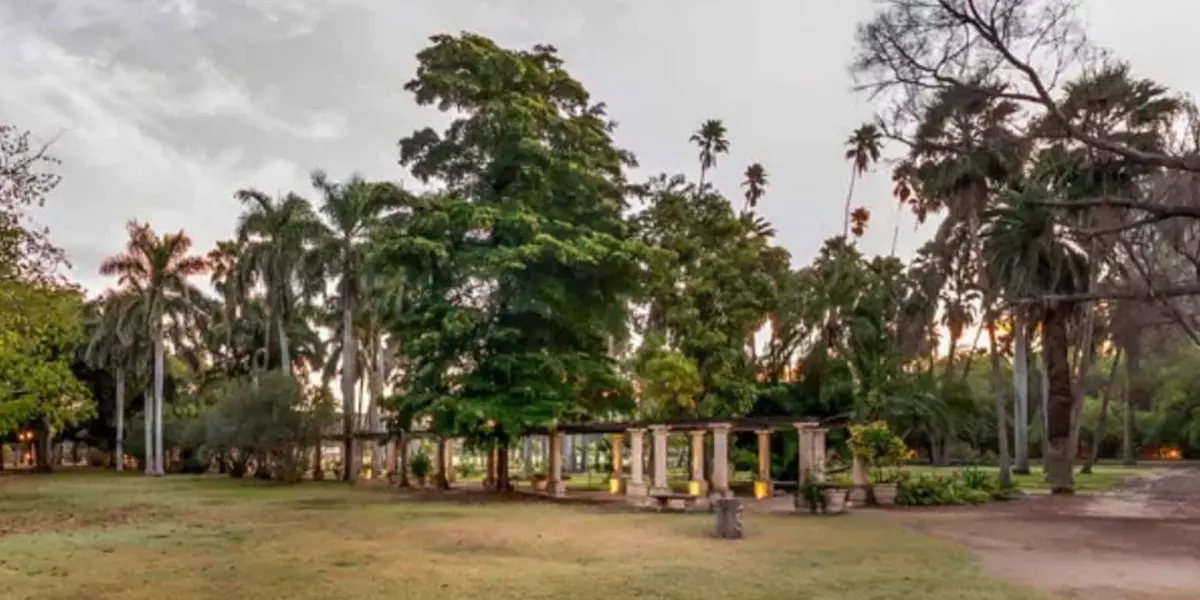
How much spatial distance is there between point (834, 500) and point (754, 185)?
94.8ft

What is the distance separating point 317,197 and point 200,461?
21125mm

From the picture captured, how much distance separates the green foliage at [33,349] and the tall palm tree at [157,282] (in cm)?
2170

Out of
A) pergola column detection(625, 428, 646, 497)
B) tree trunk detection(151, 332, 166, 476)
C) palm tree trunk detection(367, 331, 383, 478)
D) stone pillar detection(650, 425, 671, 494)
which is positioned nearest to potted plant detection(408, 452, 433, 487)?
palm tree trunk detection(367, 331, 383, 478)

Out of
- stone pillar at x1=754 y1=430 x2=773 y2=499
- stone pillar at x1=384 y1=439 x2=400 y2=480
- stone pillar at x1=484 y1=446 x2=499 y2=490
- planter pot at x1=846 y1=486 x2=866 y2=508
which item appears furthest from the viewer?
stone pillar at x1=384 y1=439 x2=400 y2=480

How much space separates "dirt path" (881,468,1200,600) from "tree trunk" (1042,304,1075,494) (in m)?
2.11

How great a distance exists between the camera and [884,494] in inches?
993

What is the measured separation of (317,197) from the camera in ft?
137

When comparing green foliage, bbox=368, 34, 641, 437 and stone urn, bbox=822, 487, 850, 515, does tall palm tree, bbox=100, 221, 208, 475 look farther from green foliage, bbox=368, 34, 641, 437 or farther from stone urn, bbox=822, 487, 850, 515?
stone urn, bbox=822, 487, 850, 515

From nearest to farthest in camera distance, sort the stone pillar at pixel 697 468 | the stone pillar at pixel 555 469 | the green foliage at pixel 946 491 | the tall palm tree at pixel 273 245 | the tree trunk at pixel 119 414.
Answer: the green foliage at pixel 946 491 → the stone pillar at pixel 697 468 → the stone pillar at pixel 555 469 → the tall palm tree at pixel 273 245 → the tree trunk at pixel 119 414

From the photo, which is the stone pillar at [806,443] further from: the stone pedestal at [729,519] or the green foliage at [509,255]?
the stone pedestal at [729,519]

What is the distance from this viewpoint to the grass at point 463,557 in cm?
1053

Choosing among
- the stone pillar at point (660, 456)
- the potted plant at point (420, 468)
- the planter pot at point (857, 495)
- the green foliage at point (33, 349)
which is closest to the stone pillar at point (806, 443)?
the planter pot at point (857, 495)

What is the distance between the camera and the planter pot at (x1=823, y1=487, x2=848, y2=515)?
73.2 ft

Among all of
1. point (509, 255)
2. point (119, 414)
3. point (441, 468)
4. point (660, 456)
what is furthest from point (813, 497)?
point (119, 414)
